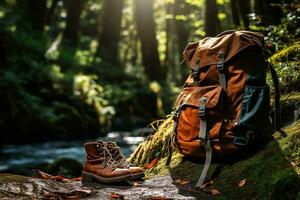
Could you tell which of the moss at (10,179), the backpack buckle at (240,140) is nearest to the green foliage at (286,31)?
the backpack buckle at (240,140)

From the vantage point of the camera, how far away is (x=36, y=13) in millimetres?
22125

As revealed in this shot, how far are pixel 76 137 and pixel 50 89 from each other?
2134mm

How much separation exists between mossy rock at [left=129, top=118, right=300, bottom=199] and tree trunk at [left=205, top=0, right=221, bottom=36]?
481 cm

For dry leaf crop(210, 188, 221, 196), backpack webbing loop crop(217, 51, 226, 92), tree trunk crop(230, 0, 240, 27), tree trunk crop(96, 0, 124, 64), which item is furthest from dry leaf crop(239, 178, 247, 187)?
tree trunk crop(96, 0, 124, 64)

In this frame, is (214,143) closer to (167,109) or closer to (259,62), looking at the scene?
(259,62)

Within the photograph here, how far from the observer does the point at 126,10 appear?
34.0 m

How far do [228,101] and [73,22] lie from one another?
2048 centimetres

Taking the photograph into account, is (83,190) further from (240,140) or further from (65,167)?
(65,167)

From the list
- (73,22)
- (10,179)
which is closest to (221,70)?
(10,179)

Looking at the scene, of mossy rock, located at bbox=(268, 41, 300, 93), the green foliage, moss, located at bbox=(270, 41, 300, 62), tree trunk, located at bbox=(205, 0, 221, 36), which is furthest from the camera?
tree trunk, located at bbox=(205, 0, 221, 36)

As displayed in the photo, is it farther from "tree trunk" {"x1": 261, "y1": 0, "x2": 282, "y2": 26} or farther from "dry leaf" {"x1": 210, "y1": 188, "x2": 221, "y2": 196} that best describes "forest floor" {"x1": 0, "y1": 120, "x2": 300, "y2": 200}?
"tree trunk" {"x1": 261, "y1": 0, "x2": 282, "y2": 26}

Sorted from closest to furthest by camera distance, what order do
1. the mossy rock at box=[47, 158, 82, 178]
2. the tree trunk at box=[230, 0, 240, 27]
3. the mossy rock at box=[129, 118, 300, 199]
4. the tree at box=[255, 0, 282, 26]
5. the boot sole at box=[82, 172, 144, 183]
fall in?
the mossy rock at box=[129, 118, 300, 199], the boot sole at box=[82, 172, 144, 183], the tree at box=[255, 0, 282, 26], the mossy rock at box=[47, 158, 82, 178], the tree trunk at box=[230, 0, 240, 27]

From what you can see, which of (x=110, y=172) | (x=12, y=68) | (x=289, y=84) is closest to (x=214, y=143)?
(x=110, y=172)

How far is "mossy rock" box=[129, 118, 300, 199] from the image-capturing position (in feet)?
10.4
